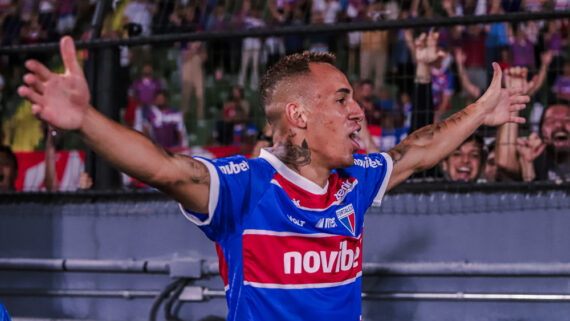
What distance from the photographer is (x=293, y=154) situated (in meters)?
2.78

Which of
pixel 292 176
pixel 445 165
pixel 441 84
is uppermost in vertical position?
pixel 441 84

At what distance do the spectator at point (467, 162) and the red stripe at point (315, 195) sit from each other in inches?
66.3

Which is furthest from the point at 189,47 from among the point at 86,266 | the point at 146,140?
the point at 146,140

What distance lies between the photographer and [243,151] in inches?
184

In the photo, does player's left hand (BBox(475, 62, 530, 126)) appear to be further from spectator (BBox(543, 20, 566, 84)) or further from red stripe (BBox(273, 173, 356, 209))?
spectator (BBox(543, 20, 566, 84))

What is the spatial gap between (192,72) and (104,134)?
115 inches

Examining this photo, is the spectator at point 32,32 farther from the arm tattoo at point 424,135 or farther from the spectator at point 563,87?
the spectator at point 563,87

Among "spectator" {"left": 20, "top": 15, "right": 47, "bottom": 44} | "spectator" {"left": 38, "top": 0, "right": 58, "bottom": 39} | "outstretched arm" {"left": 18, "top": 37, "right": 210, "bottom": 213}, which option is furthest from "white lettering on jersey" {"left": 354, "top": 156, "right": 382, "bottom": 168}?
"spectator" {"left": 38, "top": 0, "right": 58, "bottom": 39}

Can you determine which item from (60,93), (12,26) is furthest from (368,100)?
(12,26)

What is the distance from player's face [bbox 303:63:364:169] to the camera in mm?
2744

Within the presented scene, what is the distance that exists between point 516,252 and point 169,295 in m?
2.25

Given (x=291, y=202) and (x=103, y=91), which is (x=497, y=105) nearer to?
(x=291, y=202)

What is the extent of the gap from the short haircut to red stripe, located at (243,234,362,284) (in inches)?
24.2

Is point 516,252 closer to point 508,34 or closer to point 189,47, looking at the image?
point 508,34
